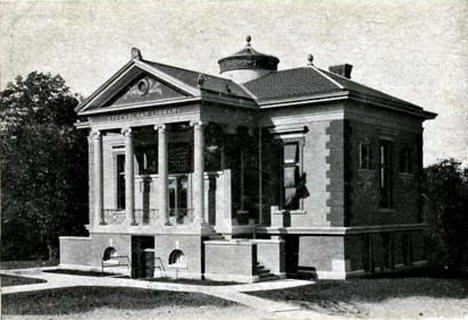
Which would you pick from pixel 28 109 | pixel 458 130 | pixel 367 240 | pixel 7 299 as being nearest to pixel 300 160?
pixel 367 240

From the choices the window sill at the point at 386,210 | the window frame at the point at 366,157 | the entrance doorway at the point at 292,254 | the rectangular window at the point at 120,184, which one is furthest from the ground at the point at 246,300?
the rectangular window at the point at 120,184

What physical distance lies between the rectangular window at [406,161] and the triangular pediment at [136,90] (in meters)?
11.3

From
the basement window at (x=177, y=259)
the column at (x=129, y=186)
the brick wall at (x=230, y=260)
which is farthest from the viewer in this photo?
the column at (x=129, y=186)

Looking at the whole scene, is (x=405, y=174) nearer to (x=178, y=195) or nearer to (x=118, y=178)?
(x=178, y=195)

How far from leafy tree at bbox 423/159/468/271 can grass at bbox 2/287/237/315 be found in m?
19.1

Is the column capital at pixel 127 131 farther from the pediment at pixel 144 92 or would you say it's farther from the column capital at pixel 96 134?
the column capital at pixel 96 134

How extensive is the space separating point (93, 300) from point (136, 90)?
11.0m

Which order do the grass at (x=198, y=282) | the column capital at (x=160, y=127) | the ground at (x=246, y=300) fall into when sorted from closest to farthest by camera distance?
the ground at (x=246, y=300) < the grass at (x=198, y=282) < the column capital at (x=160, y=127)

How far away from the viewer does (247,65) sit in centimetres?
3525

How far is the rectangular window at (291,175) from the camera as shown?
97.1 feet

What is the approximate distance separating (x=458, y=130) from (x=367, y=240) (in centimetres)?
648

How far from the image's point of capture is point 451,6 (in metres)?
21.3

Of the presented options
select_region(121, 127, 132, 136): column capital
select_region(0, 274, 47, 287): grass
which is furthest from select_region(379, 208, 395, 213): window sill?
select_region(0, 274, 47, 287): grass

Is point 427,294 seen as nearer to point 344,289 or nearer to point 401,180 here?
point 344,289
